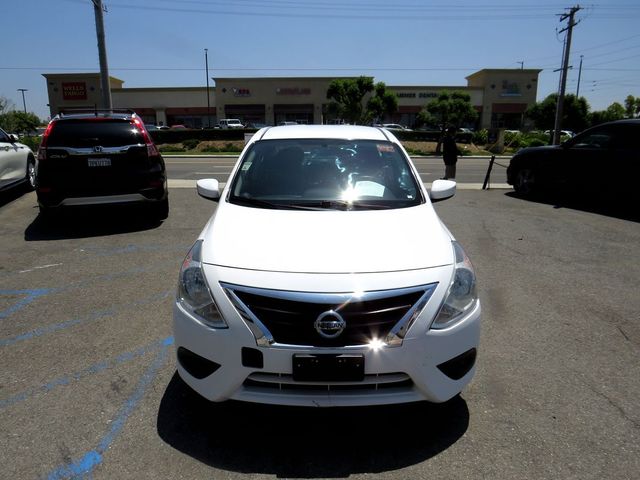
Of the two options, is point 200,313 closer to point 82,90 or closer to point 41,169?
point 41,169

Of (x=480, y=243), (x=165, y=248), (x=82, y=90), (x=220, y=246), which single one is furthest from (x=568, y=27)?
(x=82, y=90)

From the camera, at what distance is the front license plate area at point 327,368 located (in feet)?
7.88

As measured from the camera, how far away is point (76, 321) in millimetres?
4246

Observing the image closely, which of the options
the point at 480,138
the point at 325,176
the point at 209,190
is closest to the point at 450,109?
the point at 480,138

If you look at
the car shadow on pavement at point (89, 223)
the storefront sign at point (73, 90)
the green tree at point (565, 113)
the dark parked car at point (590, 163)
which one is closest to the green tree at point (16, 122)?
the storefront sign at point (73, 90)

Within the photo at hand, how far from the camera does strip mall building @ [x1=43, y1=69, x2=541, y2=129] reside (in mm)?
67312

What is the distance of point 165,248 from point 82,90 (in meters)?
71.0

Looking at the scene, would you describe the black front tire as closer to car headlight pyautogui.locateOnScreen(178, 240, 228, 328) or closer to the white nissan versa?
the white nissan versa

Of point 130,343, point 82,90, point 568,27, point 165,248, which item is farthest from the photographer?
point 82,90

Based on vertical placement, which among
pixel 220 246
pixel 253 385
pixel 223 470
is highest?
pixel 220 246

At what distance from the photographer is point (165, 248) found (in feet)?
21.6

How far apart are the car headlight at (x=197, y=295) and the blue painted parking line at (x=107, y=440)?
31.7 inches

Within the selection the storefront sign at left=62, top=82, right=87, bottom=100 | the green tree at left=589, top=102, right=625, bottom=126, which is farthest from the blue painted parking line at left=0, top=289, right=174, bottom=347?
the storefront sign at left=62, top=82, right=87, bottom=100

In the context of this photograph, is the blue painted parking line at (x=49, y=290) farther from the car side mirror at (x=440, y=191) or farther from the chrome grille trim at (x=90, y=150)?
the car side mirror at (x=440, y=191)
